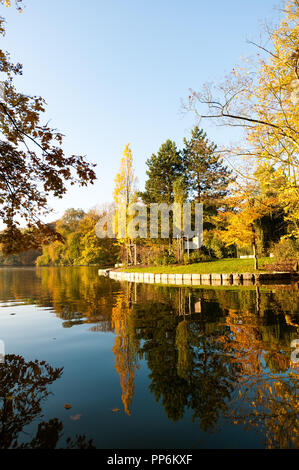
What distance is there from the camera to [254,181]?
10.6m

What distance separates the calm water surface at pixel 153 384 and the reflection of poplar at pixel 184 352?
2cm

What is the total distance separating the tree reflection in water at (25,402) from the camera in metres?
2.58

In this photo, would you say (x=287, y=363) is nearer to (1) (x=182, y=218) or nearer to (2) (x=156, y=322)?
(2) (x=156, y=322)

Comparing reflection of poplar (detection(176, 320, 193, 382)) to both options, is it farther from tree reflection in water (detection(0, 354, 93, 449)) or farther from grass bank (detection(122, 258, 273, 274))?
grass bank (detection(122, 258, 273, 274))

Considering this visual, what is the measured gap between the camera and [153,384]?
376cm

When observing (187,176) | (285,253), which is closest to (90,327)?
(285,253)

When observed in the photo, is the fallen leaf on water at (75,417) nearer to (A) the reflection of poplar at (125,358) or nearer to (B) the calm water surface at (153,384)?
(B) the calm water surface at (153,384)

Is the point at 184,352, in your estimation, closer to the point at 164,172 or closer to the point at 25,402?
the point at 25,402

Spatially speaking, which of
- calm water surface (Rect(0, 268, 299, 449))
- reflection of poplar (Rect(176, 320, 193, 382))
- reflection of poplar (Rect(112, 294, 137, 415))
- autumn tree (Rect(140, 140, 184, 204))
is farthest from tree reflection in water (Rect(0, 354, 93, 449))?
autumn tree (Rect(140, 140, 184, 204))

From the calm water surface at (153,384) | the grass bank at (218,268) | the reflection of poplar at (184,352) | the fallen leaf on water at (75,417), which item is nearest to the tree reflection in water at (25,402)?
the calm water surface at (153,384)

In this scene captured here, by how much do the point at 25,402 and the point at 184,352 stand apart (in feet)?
8.48

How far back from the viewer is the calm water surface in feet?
8.77

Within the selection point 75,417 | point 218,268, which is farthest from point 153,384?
point 218,268

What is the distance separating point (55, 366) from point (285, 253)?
17.2 m
